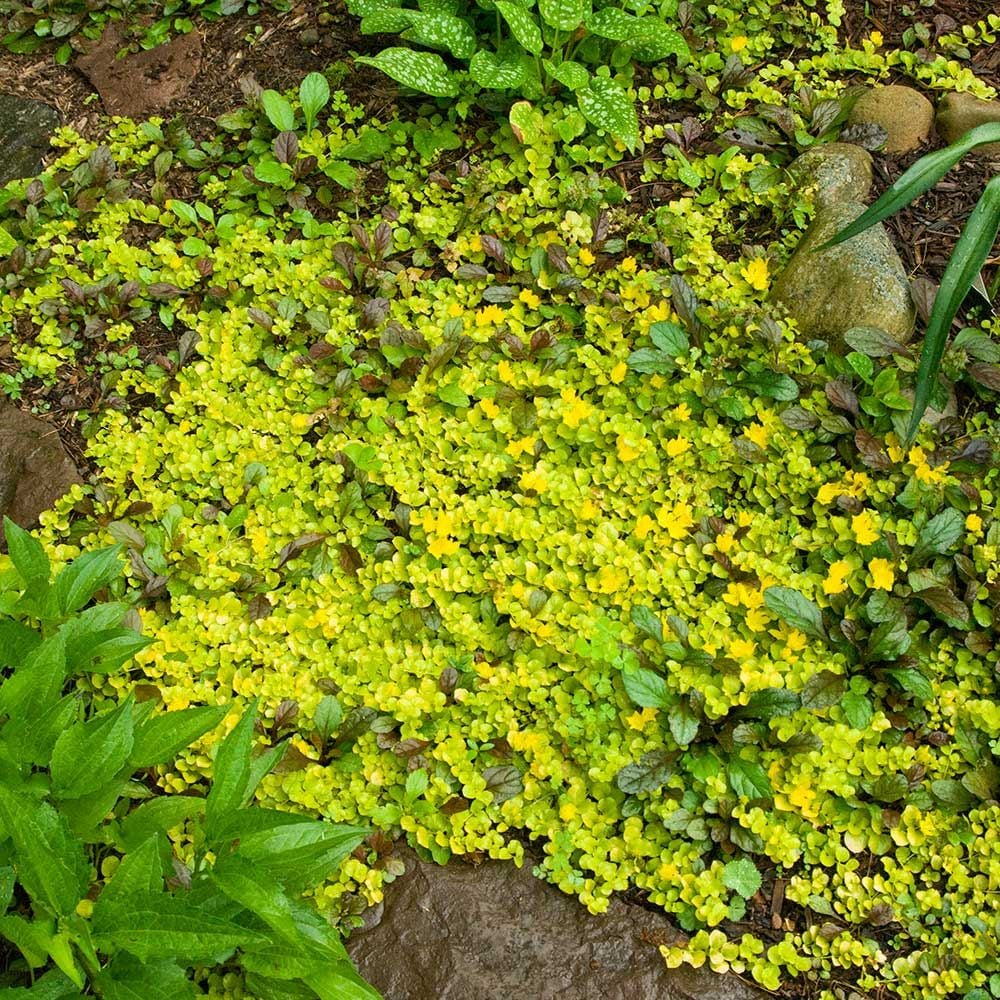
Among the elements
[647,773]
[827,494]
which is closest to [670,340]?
[827,494]

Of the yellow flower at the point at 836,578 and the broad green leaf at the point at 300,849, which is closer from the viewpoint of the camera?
the broad green leaf at the point at 300,849

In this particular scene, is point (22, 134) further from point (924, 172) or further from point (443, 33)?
point (924, 172)

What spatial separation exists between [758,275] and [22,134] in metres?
3.51

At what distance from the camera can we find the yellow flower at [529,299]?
12.3 ft

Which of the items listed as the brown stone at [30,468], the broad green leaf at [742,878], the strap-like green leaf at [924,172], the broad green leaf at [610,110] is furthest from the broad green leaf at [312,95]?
the broad green leaf at [742,878]

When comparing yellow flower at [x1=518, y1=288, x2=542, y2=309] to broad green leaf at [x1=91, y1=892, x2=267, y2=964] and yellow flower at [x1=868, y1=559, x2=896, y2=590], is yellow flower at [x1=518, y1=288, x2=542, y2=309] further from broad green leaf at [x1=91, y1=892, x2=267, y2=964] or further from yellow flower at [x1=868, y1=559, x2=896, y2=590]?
broad green leaf at [x1=91, y1=892, x2=267, y2=964]

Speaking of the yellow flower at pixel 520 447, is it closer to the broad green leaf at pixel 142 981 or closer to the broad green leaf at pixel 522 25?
the broad green leaf at pixel 522 25

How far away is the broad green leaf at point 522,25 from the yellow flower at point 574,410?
5.00 ft

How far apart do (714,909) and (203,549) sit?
204cm

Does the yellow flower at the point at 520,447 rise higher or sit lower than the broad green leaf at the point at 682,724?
higher

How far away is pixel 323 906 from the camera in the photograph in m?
2.75

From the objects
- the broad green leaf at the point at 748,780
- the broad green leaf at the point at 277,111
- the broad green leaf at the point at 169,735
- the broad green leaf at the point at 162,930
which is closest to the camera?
the broad green leaf at the point at 162,930

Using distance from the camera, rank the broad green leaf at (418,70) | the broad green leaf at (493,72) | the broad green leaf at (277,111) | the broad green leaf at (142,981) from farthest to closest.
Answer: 1. the broad green leaf at (277,111)
2. the broad green leaf at (418,70)
3. the broad green leaf at (493,72)
4. the broad green leaf at (142,981)

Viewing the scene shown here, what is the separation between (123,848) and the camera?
102 inches
